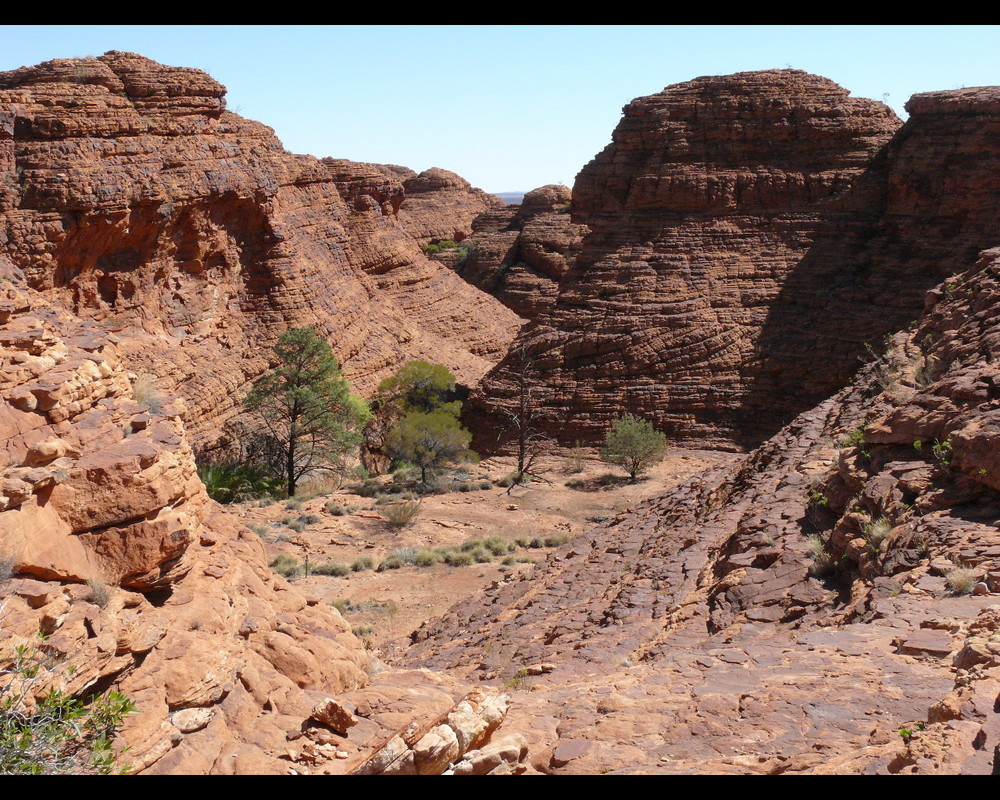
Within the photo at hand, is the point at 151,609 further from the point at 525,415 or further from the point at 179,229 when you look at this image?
the point at 525,415

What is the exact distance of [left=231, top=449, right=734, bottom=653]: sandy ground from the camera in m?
15.9

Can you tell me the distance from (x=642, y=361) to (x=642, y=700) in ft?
70.1

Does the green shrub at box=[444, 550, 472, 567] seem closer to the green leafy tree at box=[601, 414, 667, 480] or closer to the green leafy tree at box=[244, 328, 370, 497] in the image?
the green leafy tree at box=[244, 328, 370, 497]

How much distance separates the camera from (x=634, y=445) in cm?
2448

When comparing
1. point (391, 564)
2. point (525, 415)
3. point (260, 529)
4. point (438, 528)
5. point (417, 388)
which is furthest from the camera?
point (417, 388)

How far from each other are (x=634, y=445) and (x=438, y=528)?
670cm

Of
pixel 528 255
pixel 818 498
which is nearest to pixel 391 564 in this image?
pixel 818 498

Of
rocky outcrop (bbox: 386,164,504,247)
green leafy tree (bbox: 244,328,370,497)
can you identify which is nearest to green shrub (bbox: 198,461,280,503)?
green leafy tree (bbox: 244,328,370,497)

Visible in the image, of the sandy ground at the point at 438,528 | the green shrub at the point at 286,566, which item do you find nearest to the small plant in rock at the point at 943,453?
the sandy ground at the point at 438,528

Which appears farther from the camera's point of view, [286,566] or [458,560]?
[458,560]

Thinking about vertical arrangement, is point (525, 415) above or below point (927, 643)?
A: below

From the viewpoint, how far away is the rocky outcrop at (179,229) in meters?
21.6

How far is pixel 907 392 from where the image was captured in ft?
40.2
